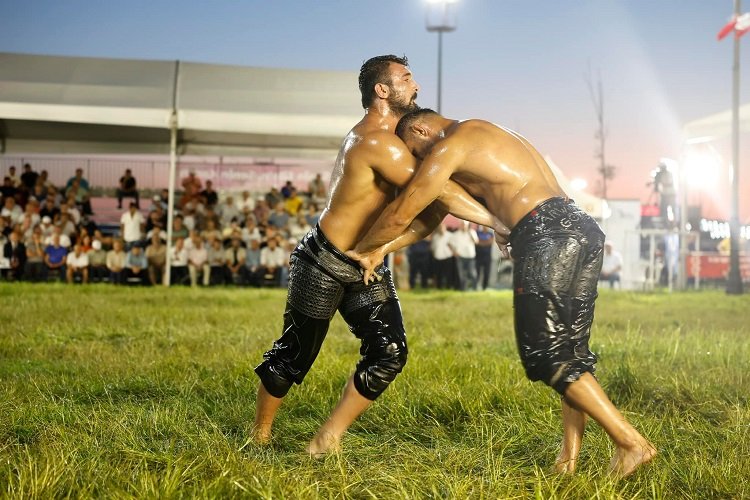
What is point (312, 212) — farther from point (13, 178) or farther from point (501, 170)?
point (501, 170)

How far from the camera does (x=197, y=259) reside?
19.4 meters

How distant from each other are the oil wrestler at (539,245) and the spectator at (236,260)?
52.2 feet

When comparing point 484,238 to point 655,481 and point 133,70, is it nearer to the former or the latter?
point 133,70

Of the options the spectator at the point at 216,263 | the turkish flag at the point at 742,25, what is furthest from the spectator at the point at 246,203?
the turkish flag at the point at 742,25

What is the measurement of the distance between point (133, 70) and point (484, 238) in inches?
357

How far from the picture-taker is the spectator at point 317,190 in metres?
21.5

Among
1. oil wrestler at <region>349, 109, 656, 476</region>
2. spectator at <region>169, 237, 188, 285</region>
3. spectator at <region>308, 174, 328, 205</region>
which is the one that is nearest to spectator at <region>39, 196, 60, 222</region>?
spectator at <region>169, 237, 188, 285</region>

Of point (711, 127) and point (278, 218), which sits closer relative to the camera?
point (278, 218)

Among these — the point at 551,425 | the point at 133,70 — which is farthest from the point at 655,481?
the point at 133,70

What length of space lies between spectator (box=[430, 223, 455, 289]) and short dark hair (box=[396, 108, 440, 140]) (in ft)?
54.7

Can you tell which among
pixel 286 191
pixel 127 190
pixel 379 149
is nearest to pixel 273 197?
pixel 286 191

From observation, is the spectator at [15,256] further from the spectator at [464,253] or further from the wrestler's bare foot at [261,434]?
the wrestler's bare foot at [261,434]

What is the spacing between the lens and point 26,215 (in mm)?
19594

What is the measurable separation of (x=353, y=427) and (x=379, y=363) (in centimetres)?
80
